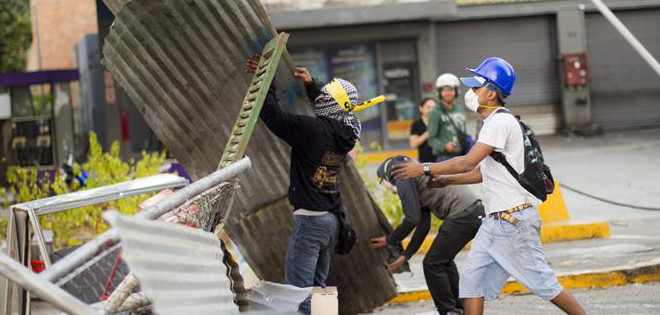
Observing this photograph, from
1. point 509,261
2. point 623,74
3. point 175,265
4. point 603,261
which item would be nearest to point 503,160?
point 509,261

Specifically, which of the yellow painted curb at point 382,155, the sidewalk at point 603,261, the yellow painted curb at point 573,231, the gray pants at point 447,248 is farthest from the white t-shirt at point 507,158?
the yellow painted curb at point 382,155

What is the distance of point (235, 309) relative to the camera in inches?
169

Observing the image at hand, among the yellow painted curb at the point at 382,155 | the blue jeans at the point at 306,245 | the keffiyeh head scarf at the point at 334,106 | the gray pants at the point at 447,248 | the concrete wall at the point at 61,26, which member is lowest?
the yellow painted curb at the point at 382,155

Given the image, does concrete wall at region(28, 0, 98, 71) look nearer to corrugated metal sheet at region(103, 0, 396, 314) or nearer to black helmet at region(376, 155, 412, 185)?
black helmet at region(376, 155, 412, 185)

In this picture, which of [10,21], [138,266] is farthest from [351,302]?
[10,21]

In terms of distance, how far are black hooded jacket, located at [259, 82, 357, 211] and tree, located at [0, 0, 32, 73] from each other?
31866mm

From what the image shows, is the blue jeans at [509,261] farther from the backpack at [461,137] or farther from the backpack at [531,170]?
the backpack at [461,137]

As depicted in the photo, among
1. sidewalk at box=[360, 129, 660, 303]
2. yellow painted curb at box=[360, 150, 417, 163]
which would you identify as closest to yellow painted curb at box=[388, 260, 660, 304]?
sidewalk at box=[360, 129, 660, 303]

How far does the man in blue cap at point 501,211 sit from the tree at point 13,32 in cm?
3239

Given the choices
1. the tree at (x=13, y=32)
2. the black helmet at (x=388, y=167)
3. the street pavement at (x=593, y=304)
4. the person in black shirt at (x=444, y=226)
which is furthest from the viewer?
the tree at (x=13, y=32)

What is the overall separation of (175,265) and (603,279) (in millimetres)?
6042

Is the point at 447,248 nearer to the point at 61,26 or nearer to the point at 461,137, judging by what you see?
the point at 461,137

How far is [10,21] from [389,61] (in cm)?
1858

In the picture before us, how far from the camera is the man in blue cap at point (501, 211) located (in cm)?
575
